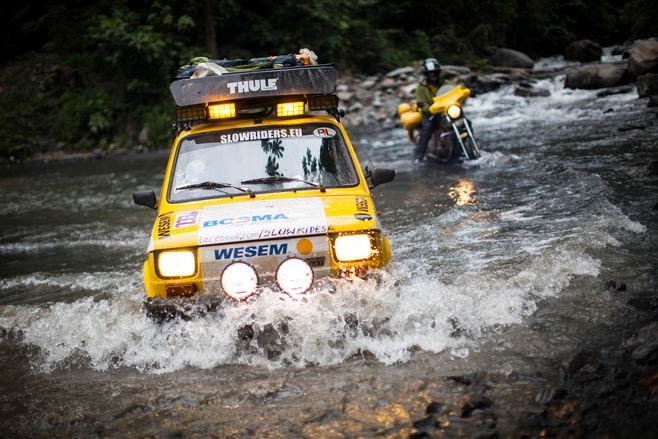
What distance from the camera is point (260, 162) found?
18.4 feet

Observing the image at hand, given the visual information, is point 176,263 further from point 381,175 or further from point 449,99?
point 449,99

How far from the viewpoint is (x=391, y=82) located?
24641mm

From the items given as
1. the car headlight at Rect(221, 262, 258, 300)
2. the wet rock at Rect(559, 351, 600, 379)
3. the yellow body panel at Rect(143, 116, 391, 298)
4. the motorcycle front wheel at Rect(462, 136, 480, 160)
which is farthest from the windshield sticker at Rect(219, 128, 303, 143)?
the motorcycle front wheel at Rect(462, 136, 480, 160)

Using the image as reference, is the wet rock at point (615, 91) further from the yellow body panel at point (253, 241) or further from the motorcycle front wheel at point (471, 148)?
the yellow body panel at point (253, 241)

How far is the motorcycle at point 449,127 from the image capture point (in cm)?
1250

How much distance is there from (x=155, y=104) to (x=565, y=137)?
596 inches

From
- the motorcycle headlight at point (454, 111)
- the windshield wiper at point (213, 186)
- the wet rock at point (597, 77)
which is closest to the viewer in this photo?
the windshield wiper at point (213, 186)

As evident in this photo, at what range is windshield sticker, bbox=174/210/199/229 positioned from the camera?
16.0 feet

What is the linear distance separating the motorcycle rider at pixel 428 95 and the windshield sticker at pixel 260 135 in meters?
7.50

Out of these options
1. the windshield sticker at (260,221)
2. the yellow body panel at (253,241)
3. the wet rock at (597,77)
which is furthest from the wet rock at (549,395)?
the wet rock at (597,77)

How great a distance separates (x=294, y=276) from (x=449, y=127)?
29.5 ft

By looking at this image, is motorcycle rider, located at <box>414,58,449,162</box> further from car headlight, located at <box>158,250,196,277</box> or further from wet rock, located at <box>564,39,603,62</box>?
wet rock, located at <box>564,39,603,62</box>

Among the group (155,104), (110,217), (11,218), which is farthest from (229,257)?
(155,104)

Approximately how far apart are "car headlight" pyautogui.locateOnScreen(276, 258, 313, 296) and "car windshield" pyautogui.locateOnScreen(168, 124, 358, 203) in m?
0.99
